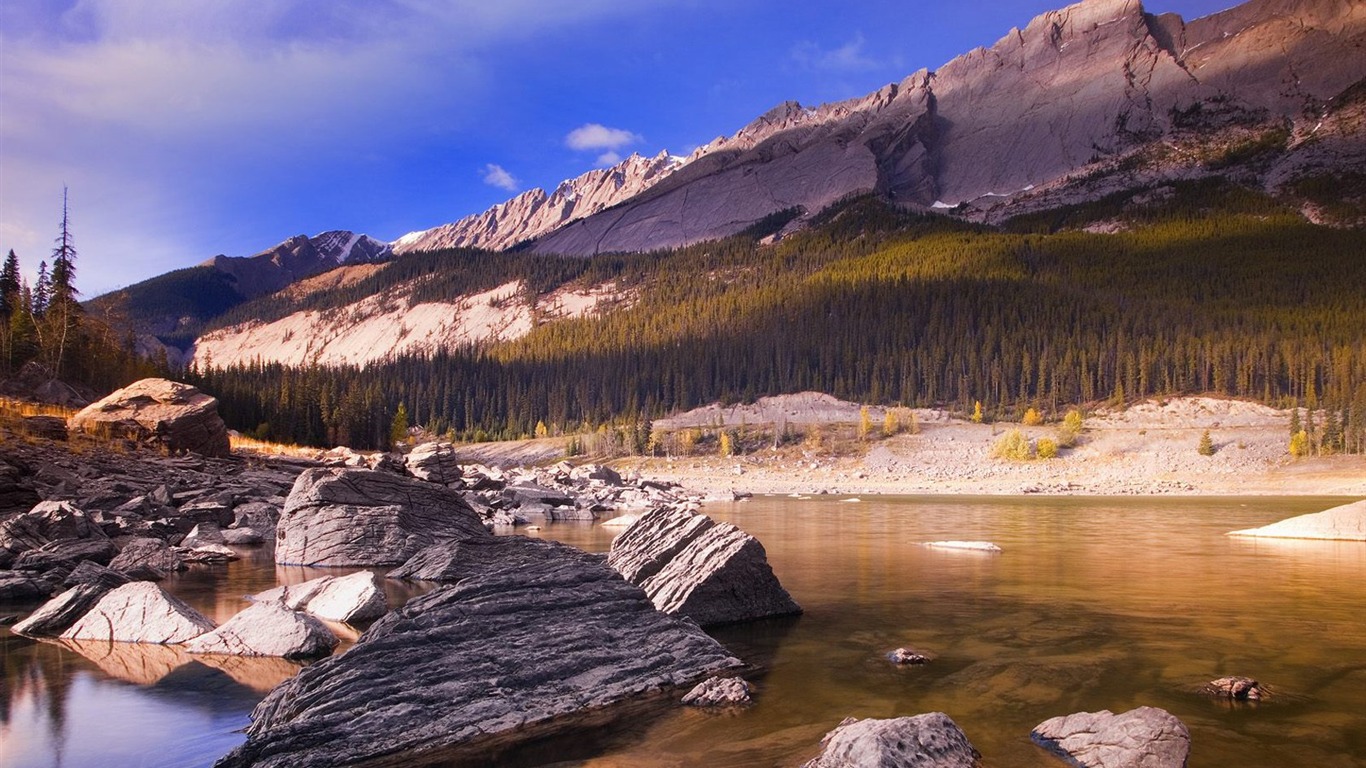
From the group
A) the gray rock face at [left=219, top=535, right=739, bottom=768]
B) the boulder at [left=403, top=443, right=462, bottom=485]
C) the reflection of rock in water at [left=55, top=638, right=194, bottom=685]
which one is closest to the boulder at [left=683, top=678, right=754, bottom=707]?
the gray rock face at [left=219, top=535, right=739, bottom=768]

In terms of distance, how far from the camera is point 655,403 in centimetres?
14550

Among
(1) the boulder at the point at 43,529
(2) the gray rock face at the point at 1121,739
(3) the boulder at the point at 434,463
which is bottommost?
(2) the gray rock face at the point at 1121,739

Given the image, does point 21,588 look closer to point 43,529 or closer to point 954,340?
point 43,529

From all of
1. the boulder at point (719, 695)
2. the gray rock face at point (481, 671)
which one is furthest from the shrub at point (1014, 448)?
the boulder at point (719, 695)

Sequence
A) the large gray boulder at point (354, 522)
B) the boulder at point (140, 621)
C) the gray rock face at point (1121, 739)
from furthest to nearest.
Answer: the large gray boulder at point (354, 522) → the boulder at point (140, 621) → the gray rock face at point (1121, 739)

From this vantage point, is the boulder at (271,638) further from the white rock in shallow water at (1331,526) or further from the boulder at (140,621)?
the white rock in shallow water at (1331,526)

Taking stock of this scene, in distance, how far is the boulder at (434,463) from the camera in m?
35.7

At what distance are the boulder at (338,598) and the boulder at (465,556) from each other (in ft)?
5.84

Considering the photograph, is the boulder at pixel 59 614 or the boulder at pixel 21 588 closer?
the boulder at pixel 59 614

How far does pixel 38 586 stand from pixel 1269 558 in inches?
1255

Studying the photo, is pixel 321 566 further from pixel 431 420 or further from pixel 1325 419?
pixel 431 420

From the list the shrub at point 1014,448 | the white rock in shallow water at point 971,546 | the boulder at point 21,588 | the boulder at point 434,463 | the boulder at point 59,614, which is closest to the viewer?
the boulder at point 59,614

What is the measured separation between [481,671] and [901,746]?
4.77 m

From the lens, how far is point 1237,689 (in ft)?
30.3
